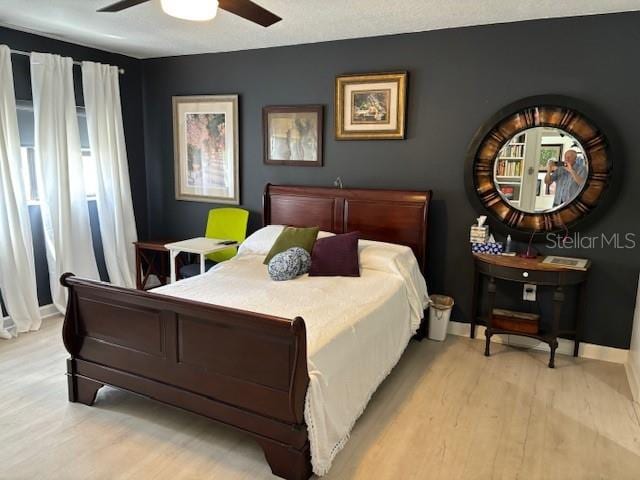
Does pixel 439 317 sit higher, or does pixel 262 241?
pixel 262 241

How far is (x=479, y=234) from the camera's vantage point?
11.9 feet

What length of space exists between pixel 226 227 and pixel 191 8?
2.69 m

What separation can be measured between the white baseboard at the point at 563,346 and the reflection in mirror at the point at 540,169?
40.6 inches

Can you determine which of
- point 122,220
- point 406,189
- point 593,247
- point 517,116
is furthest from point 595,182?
point 122,220

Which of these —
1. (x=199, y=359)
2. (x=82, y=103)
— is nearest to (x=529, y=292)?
(x=199, y=359)

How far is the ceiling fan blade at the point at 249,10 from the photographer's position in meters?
2.48

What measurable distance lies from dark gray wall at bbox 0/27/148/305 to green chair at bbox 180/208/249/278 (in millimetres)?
1027

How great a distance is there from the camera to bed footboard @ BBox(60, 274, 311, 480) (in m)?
2.12

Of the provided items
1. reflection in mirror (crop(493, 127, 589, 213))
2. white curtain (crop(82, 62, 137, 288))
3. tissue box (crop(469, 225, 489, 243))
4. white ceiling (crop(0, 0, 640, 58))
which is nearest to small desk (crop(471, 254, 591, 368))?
tissue box (crop(469, 225, 489, 243))

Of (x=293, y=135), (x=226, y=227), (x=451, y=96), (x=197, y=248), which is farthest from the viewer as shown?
(x=226, y=227)

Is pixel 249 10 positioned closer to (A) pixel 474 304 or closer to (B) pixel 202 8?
(B) pixel 202 8

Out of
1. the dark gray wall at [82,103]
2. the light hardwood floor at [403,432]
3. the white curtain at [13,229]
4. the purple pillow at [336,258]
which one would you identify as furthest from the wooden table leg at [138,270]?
the purple pillow at [336,258]

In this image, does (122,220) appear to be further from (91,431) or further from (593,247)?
(593,247)

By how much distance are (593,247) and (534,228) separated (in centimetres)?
42
